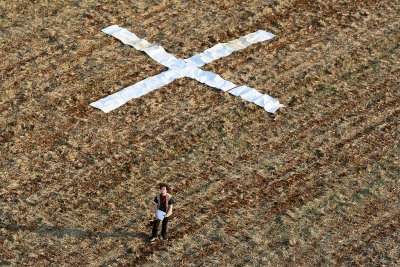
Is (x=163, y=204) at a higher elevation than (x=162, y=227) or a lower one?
higher

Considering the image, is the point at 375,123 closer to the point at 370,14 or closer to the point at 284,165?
the point at 284,165

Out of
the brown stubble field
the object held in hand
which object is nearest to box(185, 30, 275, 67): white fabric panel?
the brown stubble field

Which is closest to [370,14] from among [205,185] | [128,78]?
[128,78]

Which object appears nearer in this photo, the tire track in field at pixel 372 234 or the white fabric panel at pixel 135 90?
the tire track in field at pixel 372 234

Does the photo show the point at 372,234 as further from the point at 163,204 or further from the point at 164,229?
the point at 163,204

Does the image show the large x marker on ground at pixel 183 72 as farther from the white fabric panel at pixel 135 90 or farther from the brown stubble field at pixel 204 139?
the brown stubble field at pixel 204 139

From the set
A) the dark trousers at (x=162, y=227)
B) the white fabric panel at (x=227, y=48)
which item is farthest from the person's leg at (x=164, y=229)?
the white fabric panel at (x=227, y=48)

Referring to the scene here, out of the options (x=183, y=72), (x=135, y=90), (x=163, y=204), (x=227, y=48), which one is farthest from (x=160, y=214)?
(x=227, y=48)
